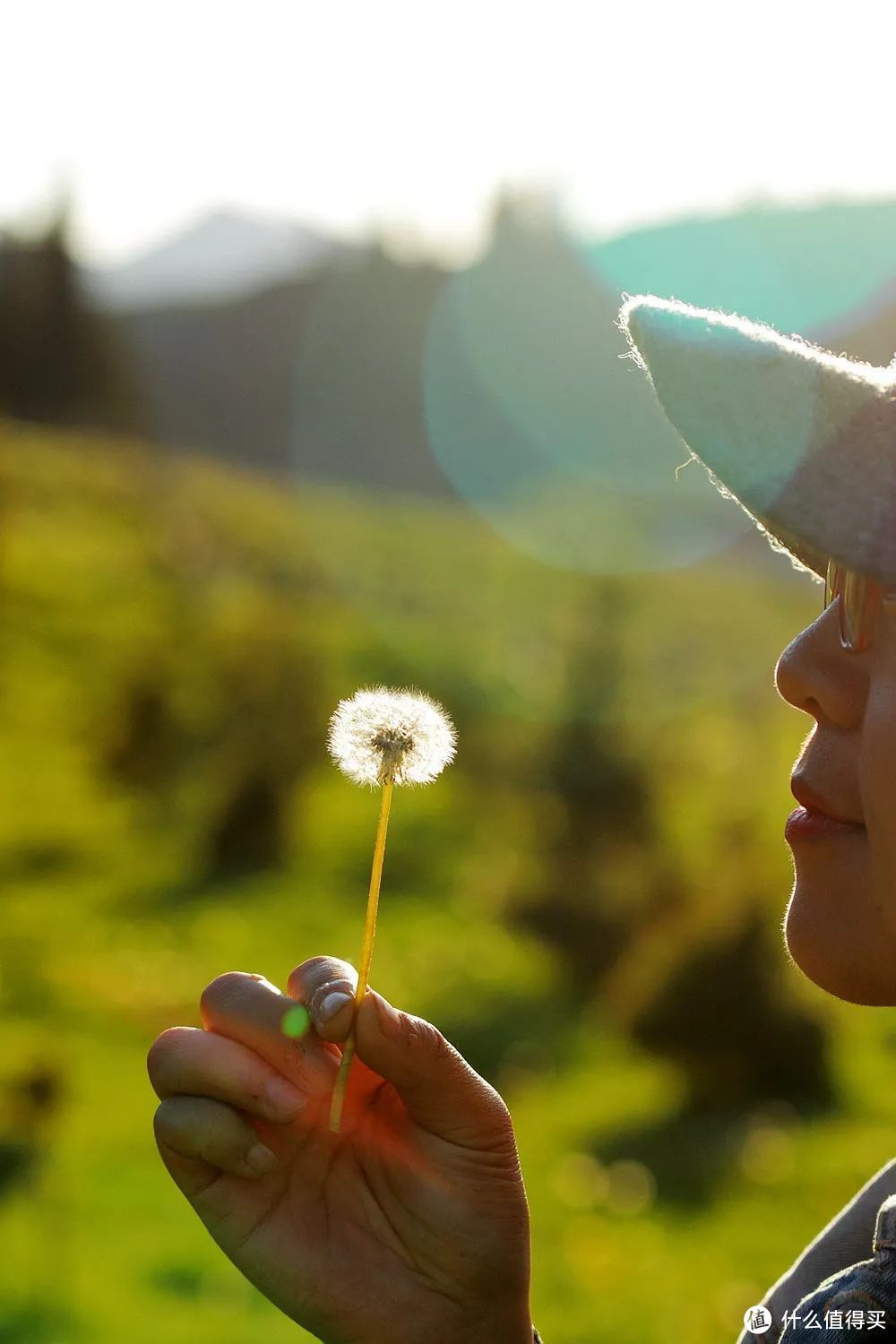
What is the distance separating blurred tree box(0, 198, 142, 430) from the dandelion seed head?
2898 cm

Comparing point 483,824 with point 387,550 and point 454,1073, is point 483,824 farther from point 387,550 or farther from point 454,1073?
point 454,1073

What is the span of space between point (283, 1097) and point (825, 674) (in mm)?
1073

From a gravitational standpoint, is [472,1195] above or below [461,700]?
below

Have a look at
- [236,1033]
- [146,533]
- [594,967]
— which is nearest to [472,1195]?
[236,1033]

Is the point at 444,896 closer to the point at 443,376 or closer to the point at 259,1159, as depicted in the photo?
the point at 259,1159

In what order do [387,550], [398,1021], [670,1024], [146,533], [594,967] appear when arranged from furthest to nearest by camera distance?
[387,550] < [146,533] < [594,967] < [670,1024] < [398,1021]

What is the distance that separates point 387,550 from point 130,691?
27.3 ft

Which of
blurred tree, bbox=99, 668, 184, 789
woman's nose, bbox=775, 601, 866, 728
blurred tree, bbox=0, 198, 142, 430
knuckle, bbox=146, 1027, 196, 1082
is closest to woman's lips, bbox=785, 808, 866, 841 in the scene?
woman's nose, bbox=775, 601, 866, 728

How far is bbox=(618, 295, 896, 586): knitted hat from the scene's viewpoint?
5.45 ft

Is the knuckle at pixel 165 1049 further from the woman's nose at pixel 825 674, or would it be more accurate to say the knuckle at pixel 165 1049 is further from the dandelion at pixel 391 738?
the woman's nose at pixel 825 674

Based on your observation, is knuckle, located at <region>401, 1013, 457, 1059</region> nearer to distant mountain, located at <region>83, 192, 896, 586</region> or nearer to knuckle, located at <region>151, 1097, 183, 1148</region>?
knuckle, located at <region>151, 1097, 183, 1148</region>

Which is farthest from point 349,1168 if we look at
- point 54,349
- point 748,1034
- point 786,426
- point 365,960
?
point 54,349

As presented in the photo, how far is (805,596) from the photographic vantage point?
73.5 ft

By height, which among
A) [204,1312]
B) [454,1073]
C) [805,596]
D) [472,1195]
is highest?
[805,596]
